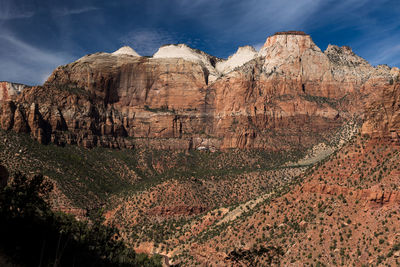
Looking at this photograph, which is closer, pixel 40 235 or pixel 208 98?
pixel 40 235

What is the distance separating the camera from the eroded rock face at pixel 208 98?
5167 inches

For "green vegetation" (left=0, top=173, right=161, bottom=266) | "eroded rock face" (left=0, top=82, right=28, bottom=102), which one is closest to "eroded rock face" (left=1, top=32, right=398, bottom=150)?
"eroded rock face" (left=0, top=82, right=28, bottom=102)

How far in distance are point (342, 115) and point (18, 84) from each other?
140017 mm

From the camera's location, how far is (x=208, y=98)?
15750 cm

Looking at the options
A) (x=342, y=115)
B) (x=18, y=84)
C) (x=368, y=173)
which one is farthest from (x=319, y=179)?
(x=18, y=84)

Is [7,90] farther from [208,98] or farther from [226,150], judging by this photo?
[226,150]

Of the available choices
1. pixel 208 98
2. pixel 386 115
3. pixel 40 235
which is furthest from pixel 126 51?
pixel 40 235

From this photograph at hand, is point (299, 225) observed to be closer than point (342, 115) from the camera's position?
Yes

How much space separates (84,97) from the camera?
136375mm

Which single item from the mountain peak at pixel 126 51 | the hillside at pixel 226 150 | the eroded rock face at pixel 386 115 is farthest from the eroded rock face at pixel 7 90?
the eroded rock face at pixel 386 115

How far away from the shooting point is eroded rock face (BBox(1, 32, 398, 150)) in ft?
431

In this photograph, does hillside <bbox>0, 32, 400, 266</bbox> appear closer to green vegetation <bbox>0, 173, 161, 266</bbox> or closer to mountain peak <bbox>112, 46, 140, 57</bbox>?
mountain peak <bbox>112, 46, 140, 57</bbox>

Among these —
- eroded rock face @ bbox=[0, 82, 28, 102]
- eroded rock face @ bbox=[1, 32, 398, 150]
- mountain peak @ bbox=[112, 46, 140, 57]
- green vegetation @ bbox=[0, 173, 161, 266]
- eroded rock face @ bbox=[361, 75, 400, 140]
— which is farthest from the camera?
mountain peak @ bbox=[112, 46, 140, 57]

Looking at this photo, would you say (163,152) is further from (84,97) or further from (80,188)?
(80,188)
